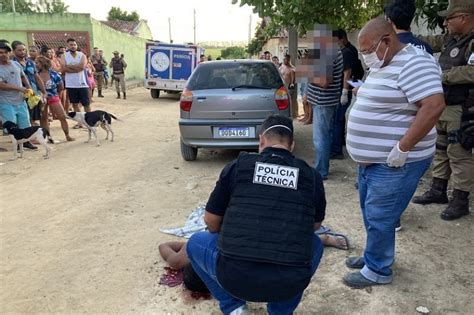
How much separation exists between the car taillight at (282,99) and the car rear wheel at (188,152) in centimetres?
151

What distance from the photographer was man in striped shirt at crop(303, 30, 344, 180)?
15.6 feet

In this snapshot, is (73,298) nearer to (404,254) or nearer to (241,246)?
(241,246)

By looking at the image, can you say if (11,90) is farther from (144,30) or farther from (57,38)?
(144,30)

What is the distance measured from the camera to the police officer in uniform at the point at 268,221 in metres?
2.01

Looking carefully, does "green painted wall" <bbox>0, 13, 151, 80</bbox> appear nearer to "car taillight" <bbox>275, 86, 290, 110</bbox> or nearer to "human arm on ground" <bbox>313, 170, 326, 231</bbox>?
"car taillight" <bbox>275, 86, 290, 110</bbox>

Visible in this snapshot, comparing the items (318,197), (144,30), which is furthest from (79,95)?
(144,30)

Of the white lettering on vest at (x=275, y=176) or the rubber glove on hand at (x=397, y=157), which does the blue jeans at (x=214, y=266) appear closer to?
the white lettering on vest at (x=275, y=176)

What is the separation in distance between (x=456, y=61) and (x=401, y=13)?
2.59 ft

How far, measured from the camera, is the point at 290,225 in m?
2.02

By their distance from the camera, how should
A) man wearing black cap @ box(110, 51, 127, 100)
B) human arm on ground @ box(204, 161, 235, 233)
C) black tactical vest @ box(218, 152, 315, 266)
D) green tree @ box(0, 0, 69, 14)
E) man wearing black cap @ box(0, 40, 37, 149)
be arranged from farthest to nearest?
green tree @ box(0, 0, 69, 14)
man wearing black cap @ box(110, 51, 127, 100)
man wearing black cap @ box(0, 40, 37, 149)
human arm on ground @ box(204, 161, 235, 233)
black tactical vest @ box(218, 152, 315, 266)

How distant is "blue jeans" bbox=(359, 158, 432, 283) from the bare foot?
608mm

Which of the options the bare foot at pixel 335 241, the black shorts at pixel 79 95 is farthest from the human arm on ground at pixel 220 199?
the black shorts at pixel 79 95

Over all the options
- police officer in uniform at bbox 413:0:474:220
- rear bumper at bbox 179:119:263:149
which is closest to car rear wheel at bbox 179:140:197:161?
rear bumper at bbox 179:119:263:149

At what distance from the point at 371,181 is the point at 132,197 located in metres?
3.11
